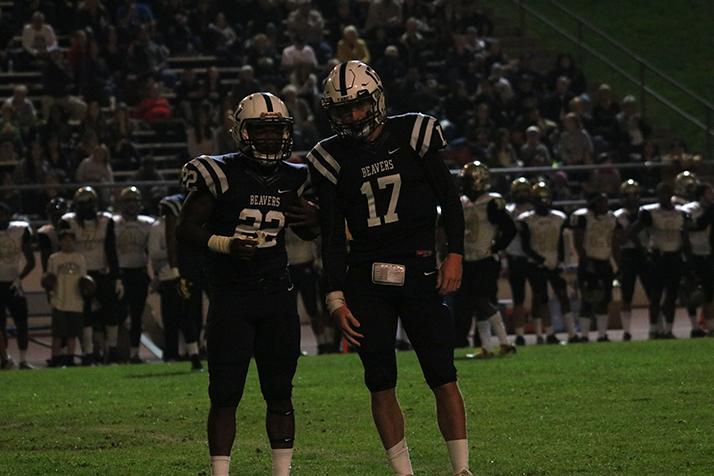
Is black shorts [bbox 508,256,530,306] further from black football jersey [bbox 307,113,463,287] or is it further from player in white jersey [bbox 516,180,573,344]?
black football jersey [bbox 307,113,463,287]

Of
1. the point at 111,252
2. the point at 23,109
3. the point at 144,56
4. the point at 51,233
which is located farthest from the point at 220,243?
the point at 144,56

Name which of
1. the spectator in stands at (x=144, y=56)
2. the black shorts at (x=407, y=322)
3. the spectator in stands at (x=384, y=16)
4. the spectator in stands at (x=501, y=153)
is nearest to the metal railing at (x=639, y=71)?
the spectator in stands at (x=384, y=16)

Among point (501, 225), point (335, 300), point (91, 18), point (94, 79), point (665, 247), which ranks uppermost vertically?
point (91, 18)

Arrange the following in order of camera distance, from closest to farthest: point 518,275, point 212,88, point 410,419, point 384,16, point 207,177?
point 207,177, point 410,419, point 518,275, point 212,88, point 384,16

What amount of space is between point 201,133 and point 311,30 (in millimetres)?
3542

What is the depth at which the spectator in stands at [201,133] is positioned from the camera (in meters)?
21.8

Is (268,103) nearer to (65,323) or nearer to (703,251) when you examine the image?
(65,323)

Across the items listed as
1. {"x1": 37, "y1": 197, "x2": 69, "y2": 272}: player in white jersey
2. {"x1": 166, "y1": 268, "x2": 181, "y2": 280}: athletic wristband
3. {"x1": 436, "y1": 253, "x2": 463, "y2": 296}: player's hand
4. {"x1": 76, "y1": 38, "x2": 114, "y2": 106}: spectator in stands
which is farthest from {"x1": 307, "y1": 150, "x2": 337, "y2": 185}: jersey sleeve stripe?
{"x1": 76, "y1": 38, "x2": 114, "y2": 106}: spectator in stands

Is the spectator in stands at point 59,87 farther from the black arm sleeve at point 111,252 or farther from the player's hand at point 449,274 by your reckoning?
the player's hand at point 449,274

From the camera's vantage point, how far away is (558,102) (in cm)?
2467

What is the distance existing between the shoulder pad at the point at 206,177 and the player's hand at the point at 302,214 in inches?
13.4

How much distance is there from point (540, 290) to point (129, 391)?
609cm

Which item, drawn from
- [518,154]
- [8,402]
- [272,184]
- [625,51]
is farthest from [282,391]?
[625,51]

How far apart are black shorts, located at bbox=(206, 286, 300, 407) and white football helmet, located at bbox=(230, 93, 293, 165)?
0.63 metres
